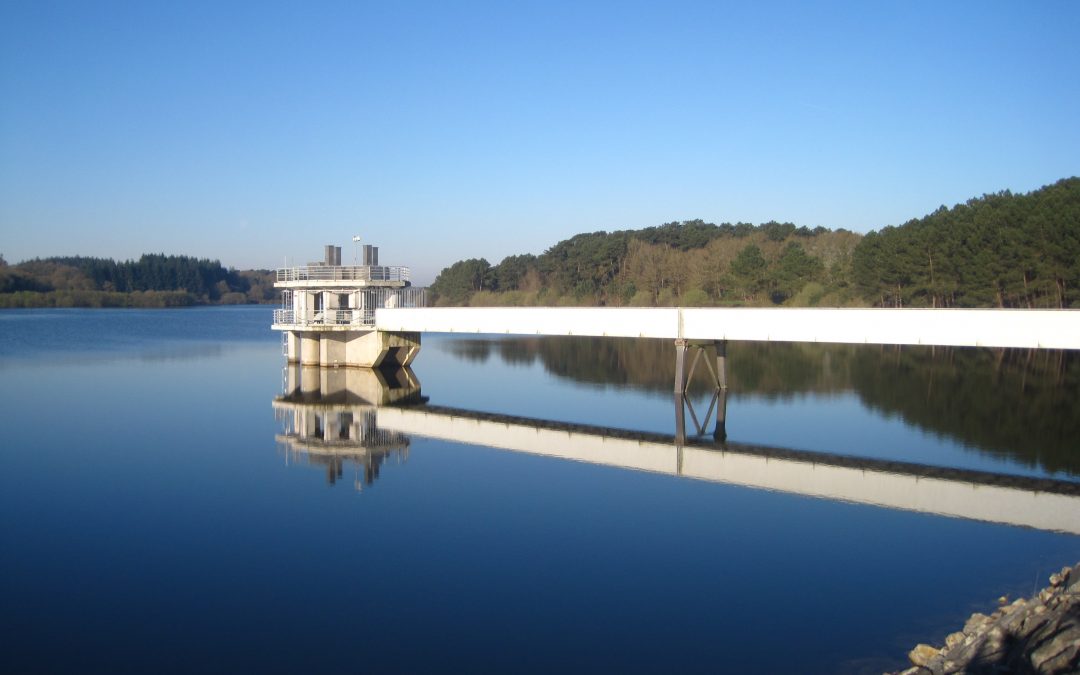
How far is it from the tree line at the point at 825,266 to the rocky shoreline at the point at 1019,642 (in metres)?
38.2

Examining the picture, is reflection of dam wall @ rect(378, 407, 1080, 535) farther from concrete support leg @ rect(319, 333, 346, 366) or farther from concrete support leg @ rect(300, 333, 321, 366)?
concrete support leg @ rect(300, 333, 321, 366)

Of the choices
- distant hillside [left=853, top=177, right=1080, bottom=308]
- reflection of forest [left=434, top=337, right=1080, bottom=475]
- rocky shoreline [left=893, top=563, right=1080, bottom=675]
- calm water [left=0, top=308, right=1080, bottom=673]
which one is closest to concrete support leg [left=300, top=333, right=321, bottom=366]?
calm water [left=0, top=308, right=1080, bottom=673]

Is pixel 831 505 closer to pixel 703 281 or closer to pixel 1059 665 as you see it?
pixel 1059 665

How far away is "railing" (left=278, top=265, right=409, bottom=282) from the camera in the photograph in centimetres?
3547

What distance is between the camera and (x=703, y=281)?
221ft

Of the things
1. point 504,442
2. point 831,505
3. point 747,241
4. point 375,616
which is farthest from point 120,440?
point 747,241

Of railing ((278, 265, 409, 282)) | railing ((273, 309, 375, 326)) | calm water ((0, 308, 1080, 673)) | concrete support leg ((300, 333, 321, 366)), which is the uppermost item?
railing ((278, 265, 409, 282))

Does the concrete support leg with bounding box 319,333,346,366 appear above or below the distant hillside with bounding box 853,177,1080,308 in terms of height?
below

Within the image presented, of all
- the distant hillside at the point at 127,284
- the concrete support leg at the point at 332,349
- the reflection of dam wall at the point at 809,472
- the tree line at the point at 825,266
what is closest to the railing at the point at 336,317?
the concrete support leg at the point at 332,349

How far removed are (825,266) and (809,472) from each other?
52456 mm

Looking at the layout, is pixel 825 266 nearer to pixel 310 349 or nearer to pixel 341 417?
pixel 310 349

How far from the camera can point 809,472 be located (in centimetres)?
1748

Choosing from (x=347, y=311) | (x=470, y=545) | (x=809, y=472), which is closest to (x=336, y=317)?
(x=347, y=311)

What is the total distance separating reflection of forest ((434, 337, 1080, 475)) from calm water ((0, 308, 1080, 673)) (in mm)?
266
